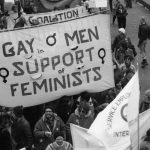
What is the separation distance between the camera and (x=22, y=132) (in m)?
8.55

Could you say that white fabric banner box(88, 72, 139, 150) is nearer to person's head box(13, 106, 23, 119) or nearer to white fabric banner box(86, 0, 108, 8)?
person's head box(13, 106, 23, 119)

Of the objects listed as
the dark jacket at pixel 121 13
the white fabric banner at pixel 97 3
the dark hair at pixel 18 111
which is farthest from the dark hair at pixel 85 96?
the dark jacket at pixel 121 13

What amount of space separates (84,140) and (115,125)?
43 centimetres

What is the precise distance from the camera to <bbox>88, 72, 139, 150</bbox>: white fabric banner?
6.54 m

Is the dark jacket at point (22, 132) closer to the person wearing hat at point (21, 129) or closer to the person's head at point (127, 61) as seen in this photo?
the person wearing hat at point (21, 129)

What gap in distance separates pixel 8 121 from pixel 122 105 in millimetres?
2496

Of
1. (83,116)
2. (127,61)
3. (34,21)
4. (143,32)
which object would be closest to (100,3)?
(143,32)

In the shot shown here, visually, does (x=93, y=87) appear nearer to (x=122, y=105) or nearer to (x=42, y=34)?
(x=42, y=34)

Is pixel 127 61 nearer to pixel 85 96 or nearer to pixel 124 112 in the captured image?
pixel 85 96

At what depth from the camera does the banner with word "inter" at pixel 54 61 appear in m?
8.84

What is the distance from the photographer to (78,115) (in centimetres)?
865

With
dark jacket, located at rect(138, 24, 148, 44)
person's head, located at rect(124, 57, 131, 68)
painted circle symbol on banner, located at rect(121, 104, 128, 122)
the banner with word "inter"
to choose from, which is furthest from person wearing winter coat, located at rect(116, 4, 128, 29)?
painted circle symbol on banner, located at rect(121, 104, 128, 122)

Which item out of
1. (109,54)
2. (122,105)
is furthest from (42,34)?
(122,105)

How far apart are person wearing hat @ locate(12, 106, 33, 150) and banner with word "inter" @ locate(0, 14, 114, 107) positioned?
375 millimetres
